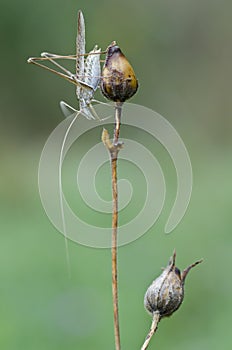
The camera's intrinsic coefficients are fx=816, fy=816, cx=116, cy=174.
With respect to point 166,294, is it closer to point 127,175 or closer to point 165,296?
point 165,296

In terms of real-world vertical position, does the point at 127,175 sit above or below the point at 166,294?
above

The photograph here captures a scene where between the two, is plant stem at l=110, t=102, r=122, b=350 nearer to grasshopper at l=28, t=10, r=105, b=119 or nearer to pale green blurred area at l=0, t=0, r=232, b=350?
grasshopper at l=28, t=10, r=105, b=119

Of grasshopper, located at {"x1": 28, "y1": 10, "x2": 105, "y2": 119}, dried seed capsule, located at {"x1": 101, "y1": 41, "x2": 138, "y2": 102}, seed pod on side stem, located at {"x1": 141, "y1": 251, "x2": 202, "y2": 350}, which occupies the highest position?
grasshopper, located at {"x1": 28, "y1": 10, "x2": 105, "y2": 119}

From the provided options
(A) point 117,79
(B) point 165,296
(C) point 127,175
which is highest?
(C) point 127,175

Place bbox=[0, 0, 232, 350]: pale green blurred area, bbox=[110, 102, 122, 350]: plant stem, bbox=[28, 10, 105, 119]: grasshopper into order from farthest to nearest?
1. bbox=[0, 0, 232, 350]: pale green blurred area
2. bbox=[28, 10, 105, 119]: grasshopper
3. bbox=[110, 102, 122, 350]: plant stem

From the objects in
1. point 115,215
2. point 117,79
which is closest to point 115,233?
point 115,215

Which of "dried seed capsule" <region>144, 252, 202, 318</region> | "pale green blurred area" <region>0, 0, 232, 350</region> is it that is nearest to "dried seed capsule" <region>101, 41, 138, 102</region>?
"dried seed capsule" <region>144, 252, 202, 318</region>

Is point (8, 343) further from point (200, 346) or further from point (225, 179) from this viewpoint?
point (225, 179)
